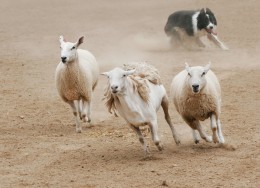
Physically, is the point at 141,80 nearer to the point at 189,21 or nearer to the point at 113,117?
the point at 113,117

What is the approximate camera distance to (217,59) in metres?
18.6

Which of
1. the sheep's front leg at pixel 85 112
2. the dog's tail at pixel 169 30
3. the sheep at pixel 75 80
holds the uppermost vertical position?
the sheep at pixel 75 80

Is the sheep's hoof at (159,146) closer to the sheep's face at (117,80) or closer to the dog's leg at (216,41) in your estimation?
the sheep's face at (117,80)

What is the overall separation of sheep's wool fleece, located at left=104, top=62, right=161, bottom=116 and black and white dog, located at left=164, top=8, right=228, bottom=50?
31.0 feet

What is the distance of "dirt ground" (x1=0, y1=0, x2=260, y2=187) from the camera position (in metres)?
9.56

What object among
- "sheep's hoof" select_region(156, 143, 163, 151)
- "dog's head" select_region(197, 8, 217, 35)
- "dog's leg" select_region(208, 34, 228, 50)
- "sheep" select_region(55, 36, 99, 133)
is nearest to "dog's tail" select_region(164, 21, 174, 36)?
"dog's head" select_region(197, 8, 217, 35)

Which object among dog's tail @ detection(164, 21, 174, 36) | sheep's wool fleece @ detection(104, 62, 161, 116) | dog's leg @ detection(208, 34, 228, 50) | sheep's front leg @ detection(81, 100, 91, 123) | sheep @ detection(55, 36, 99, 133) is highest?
sheep's wool fleece @ detection(104, 62, 161, 116)

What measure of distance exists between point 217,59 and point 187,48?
7.49 feet

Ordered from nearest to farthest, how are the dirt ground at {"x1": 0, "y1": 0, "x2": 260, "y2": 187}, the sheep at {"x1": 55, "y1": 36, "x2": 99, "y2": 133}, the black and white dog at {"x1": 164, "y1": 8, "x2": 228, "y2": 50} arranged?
1. the dirt ground at {"x1": 0, "y1": 0, "x2": 260, "y2": 187}
2. the sheep at {"x1": 55, "y1": 36, "x2": 99, "y2": 133}
3. the black and white dog at {"x1": 164, "y1": 8, "x2": 228, "y2": 50}

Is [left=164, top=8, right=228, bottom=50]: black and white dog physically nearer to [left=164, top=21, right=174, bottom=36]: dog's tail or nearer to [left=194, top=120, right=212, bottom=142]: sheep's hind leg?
[left=164, top=21, right=174, bottom=36]: dog's tail

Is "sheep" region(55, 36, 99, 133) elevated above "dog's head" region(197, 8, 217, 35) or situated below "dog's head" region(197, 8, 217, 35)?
above

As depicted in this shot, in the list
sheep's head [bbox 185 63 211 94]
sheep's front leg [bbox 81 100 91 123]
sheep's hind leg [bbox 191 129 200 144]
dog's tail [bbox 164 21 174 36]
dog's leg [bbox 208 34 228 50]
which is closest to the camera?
sheep's head [bbox 185 63 211 94]

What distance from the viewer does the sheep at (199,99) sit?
10260 mm

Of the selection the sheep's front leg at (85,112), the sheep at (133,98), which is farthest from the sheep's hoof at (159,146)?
the sheep's front leg at (85,112)
